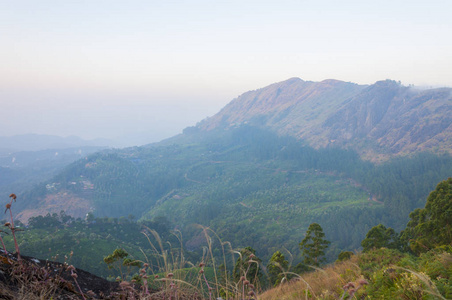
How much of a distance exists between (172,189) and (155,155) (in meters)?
40.0

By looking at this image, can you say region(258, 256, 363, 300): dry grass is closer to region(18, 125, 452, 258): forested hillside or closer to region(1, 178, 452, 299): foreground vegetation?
region(1, 178, 452, 299): foreground vegetation

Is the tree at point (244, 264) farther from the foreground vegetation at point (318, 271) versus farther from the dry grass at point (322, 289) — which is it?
the dry grass at point (322, 289)

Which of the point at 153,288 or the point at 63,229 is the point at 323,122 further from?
the point at 153,288

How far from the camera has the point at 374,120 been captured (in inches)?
4365

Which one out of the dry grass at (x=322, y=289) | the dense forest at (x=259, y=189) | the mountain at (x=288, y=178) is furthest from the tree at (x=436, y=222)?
the mountain at (x=288, y=178)

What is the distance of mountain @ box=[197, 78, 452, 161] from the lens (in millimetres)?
87125

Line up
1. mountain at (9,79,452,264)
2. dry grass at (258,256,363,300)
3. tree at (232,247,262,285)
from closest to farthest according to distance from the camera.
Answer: tree at (232,247,262,285), dry grass at (258,256,363,300), mountain at (9,79,452,264)

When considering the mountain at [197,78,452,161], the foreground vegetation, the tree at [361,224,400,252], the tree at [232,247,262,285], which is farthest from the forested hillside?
the tree at [232,247,262,285]

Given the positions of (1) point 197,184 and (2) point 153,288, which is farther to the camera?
(1) point 197,184

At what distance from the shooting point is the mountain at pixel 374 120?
3430 inches

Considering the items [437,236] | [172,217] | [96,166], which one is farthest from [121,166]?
[437,236]

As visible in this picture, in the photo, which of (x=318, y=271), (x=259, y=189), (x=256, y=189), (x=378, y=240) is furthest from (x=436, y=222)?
(x=256, y=189)

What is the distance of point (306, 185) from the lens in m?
80.6

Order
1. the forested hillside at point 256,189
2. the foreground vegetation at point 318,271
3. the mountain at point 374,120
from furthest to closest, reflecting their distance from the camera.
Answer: the mountain at point 374,120 → the forested hillside at point 256,189 → the foreground vegetation at point 318,271
